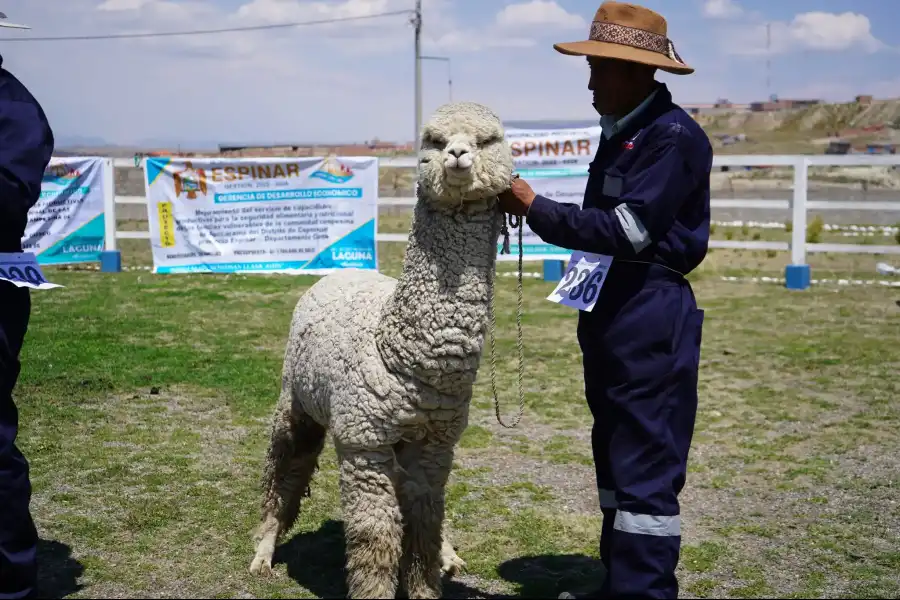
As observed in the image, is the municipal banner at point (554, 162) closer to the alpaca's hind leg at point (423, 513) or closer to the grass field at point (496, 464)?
the grass field at point (496, 464)

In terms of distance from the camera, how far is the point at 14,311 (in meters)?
3.47

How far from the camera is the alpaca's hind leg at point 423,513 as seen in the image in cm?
370

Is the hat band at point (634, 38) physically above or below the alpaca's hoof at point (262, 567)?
above

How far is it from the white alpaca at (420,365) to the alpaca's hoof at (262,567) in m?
0.73

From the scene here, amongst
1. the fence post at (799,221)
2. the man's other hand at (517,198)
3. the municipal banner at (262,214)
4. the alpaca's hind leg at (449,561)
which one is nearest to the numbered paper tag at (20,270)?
the man's other hand at (517,198)

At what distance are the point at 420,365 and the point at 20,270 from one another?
59.2 inches

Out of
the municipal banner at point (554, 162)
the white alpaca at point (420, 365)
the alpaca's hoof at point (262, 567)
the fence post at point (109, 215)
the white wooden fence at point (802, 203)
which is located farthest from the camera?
the fence post at point (109, 215)

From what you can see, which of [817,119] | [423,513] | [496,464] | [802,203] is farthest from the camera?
[817,119]

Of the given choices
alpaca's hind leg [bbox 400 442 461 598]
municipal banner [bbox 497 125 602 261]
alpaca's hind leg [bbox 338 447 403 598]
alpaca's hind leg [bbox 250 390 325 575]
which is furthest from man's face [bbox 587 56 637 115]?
municipal banner [bbox 497 125 602 261]

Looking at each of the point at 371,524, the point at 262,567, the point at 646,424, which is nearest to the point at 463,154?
the point at 646,424

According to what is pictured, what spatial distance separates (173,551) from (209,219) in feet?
32.5

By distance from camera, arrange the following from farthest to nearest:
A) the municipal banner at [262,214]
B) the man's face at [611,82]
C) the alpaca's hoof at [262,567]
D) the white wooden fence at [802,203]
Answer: the municipal banner at [262,214]
the white wooden fence at [802,203]
the alpaca's hoof at [262,567]
the man's face at [611,82]

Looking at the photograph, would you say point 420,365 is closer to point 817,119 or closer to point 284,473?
point 284,473

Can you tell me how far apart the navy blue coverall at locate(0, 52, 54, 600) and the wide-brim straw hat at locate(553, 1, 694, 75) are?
202cm
